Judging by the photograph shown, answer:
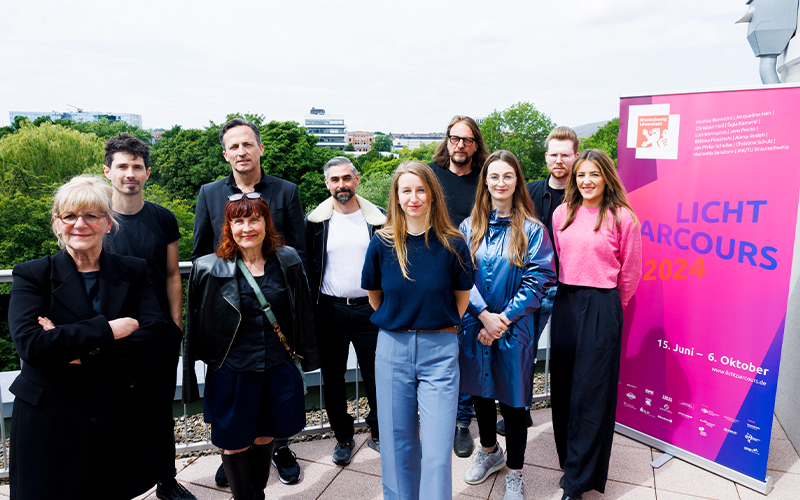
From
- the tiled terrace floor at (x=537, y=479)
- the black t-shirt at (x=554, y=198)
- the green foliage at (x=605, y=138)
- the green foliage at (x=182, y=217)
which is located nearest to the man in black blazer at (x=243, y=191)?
the tiled terrace floor at (x=537, y=479)

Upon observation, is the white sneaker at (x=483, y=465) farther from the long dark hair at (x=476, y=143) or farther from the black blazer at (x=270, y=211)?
the long dark hair at (x=476, y=143)

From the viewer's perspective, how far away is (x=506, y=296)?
3.04 metres

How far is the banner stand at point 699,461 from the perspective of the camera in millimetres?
3324

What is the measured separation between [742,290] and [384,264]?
2412 millimetres

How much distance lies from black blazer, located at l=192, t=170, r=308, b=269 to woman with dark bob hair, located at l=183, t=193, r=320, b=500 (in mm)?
584

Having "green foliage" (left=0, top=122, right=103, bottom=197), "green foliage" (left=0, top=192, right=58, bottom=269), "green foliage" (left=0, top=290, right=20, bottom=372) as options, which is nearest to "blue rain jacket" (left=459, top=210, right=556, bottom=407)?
"green foliage" (left=0, top=290, right=20, bottom=372)

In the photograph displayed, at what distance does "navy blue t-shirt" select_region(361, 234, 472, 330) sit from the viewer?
2.54m

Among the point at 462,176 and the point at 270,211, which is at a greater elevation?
the point at 462,176

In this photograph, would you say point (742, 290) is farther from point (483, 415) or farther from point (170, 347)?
point (170, 347)

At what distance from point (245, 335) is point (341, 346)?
938 mm

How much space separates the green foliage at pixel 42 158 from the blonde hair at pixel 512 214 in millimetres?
35564

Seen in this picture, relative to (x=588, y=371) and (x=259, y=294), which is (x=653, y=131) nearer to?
(x=588, y=371)

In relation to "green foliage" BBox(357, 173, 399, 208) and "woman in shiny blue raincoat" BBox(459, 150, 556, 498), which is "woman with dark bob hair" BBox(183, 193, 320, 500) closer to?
"woman in shiny blue raincoat" BBox(459, 150, 556, 498)

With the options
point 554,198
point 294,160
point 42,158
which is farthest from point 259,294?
point 294,160
